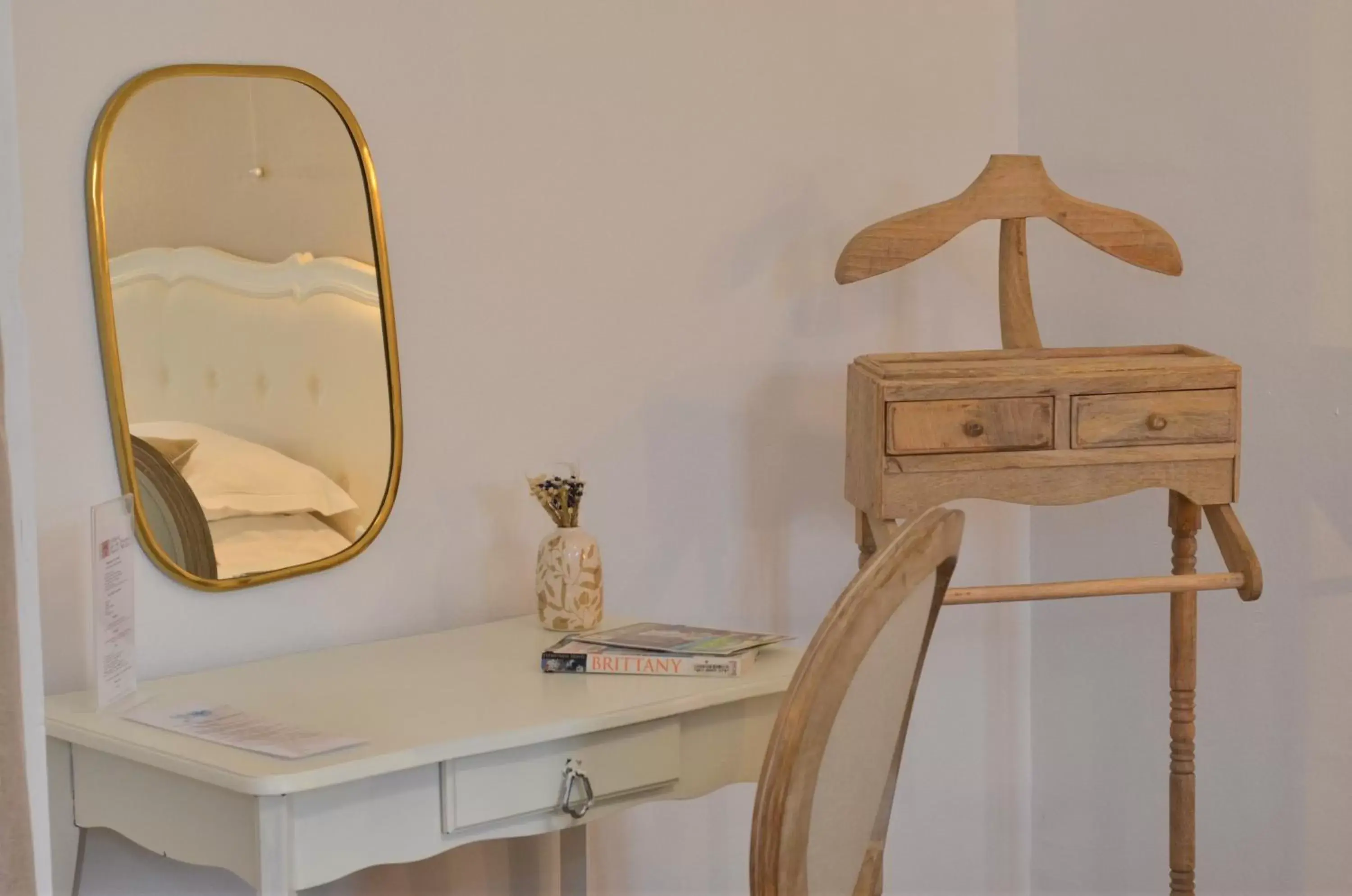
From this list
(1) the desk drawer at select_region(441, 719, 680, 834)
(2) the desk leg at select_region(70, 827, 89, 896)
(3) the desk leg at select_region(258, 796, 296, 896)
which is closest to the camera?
(3) the desk leg at select_region(258, 796, 296, 896)

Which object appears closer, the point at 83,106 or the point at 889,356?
the point at 83,106

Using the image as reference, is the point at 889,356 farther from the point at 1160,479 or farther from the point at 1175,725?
the point at 1175,725

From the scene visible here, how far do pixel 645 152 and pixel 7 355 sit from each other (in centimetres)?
154

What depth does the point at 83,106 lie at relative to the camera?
5.96ft

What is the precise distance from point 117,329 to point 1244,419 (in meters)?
1.67

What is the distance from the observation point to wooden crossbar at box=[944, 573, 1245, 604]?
2.00m

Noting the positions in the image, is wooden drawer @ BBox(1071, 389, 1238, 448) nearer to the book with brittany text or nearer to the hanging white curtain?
the book with brittany text

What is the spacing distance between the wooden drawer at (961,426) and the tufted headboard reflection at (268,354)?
677 mm

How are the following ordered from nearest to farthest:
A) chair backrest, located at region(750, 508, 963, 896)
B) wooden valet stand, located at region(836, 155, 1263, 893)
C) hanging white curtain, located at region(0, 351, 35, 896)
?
1. hanging white curtain, located at region(0, 351, 35, 896)
2. chair backrest, located at region(750, 508, 963, 896)
3. wooden valet stand, located at region(836, 155, 1263, 893)

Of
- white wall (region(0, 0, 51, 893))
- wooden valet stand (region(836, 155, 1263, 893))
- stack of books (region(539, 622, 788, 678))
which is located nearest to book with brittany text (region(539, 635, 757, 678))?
stack of books (region(539, 622, 788, 678))

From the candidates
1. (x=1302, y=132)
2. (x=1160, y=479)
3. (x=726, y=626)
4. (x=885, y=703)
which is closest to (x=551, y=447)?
(x=726, y=626)

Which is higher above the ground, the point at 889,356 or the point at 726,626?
the point at 889,356

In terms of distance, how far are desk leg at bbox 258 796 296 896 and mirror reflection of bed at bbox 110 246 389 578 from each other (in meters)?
0.55

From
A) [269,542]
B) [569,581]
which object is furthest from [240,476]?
[569,581]
